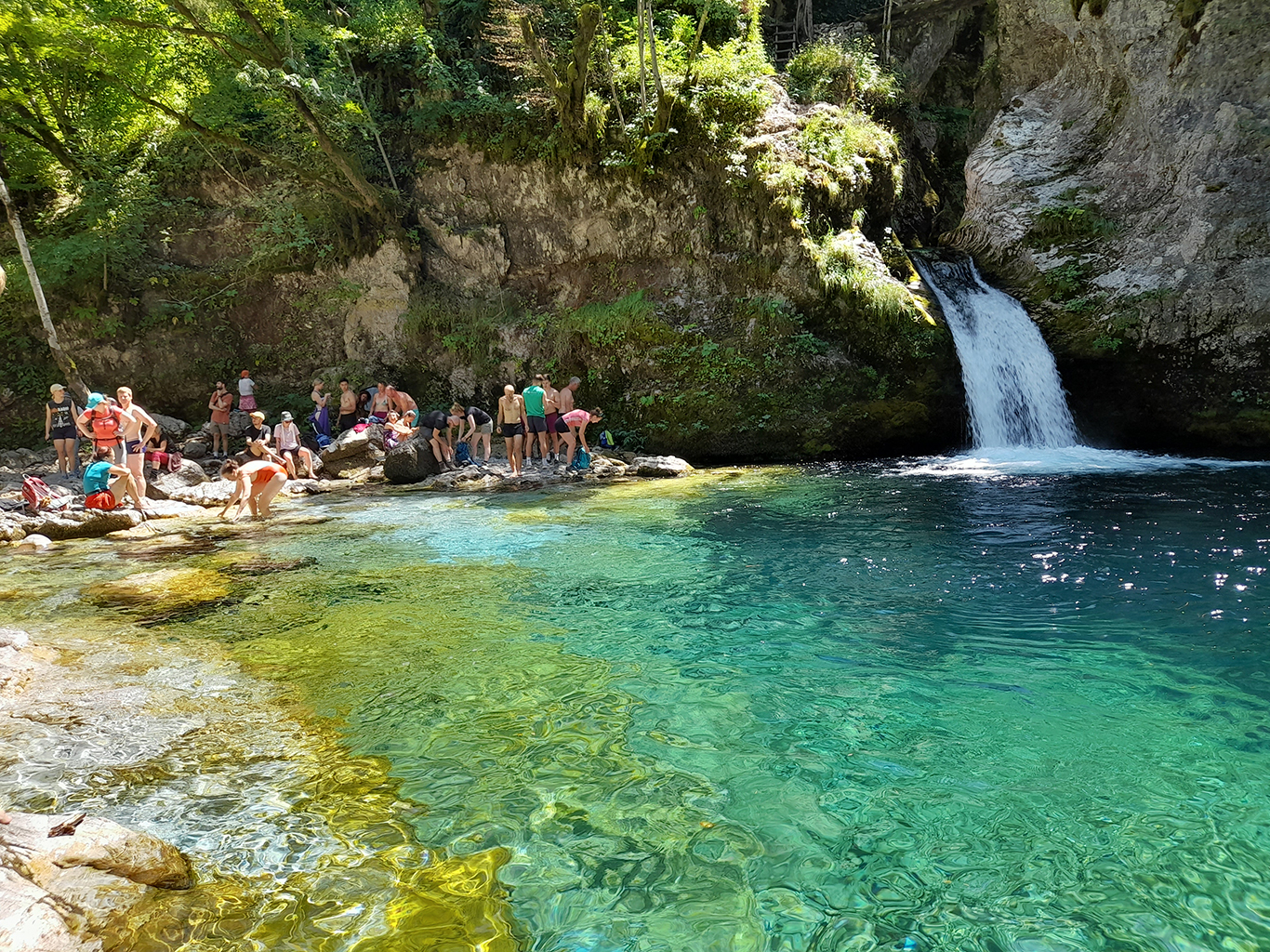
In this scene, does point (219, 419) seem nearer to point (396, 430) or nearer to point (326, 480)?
point (326, 480)

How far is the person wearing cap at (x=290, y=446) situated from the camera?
14656 mm

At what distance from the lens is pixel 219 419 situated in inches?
703

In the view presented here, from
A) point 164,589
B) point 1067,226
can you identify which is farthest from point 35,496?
point 1067,226

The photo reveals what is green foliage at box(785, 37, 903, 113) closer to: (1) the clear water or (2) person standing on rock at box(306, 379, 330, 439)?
(2) person standing on rock at box(306, 379, 330, 439)

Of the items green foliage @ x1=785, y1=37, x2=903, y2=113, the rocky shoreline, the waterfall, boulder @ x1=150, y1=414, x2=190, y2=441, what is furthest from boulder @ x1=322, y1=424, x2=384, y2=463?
green foliage @ x1=785, y1=37, x2=903, y2=113

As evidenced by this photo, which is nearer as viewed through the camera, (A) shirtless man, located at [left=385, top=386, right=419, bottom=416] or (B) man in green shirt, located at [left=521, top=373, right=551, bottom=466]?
(B) man in green shirt, located at [left=521, top=373, right=551, bottom=466]

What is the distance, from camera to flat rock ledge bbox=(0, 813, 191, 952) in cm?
239

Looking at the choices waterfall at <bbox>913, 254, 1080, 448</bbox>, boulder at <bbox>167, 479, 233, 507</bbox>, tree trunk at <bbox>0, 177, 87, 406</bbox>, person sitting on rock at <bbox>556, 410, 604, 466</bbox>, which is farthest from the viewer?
tree trunk at <bbox>0, 177, 87, 406</bbox>

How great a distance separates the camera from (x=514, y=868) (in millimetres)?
3033

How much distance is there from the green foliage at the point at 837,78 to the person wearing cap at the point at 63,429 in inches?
724

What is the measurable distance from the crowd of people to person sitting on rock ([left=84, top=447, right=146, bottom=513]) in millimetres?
13

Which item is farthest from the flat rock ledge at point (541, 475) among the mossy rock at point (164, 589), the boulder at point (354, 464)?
the mossy rock at point (164, 589)

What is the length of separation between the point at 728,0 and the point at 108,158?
55.6 feet

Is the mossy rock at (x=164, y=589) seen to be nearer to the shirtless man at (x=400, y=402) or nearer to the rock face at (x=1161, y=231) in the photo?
the shirtless man at (x=400, y=402)
